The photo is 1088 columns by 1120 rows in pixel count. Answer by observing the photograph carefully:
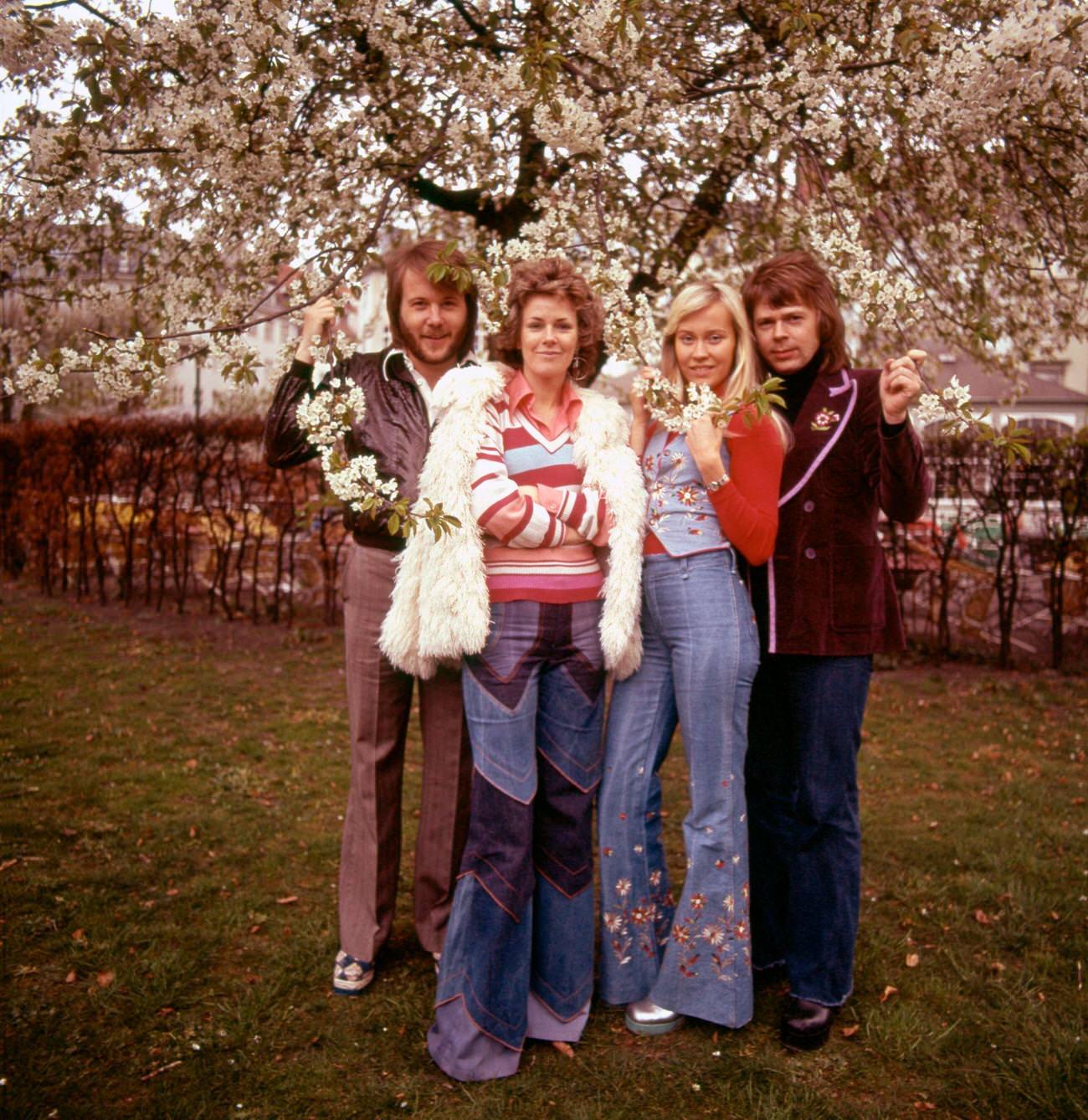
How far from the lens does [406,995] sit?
9.68 feet

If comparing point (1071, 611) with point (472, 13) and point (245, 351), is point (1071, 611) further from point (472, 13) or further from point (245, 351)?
point (245, 351)

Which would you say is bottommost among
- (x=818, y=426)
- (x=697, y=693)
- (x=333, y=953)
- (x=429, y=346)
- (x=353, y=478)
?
(x=333, y=953)

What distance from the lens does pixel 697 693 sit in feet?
8.62

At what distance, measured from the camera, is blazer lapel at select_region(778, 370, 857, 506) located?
2689 millimetres

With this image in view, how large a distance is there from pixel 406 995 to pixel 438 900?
29 centimetres

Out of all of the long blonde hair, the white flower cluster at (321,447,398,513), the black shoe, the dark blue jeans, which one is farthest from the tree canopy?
the black shoe

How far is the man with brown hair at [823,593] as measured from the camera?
266cm

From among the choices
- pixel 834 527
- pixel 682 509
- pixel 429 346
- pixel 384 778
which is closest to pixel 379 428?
pixel 429 346

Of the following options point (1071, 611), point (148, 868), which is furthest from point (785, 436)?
point (1071, 611)

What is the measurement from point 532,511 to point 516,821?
0.82m

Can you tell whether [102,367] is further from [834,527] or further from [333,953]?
[834,527]

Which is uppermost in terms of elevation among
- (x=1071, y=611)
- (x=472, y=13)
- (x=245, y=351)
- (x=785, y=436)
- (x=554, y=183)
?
(x=472, y=13)

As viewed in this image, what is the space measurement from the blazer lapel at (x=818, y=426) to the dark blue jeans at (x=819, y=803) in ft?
1.66

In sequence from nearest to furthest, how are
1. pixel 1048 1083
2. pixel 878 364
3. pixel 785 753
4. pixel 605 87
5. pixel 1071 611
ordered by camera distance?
pixel 1048 1083 → pixel 785 753 → pixel 605 87 → pixel 878 364 → pixel 1071 611
